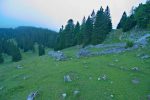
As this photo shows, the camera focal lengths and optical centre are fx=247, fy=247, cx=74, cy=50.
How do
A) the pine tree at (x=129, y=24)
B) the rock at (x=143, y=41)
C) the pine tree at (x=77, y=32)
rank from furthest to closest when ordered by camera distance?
the pine tree at (x=77, y=32) → the pine tree at (x=129, y=24) → the rock at (x=143, y=41)

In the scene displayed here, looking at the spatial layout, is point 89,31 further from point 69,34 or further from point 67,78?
point 67,78

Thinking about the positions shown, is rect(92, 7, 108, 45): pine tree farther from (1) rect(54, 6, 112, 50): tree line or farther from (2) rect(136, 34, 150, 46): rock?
(2) rect(136, 34, 150, 46): rock

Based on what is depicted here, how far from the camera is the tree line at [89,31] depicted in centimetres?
8950

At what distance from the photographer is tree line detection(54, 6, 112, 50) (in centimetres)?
8950

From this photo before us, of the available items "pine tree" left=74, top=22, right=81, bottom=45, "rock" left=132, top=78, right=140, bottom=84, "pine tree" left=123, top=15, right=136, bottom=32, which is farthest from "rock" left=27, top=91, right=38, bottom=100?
"pine tree" left=74, top=22, right=81, bottom=45

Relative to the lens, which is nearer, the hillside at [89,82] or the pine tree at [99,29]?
the hillside at [89,82]

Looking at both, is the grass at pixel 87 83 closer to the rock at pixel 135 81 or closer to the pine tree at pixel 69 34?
the rock at pixel 135 81

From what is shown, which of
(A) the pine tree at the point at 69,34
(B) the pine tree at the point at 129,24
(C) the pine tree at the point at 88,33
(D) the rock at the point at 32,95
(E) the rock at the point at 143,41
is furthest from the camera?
(A) the pine tree at the point at 69,34

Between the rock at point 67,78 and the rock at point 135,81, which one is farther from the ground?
the rock at point 67,78

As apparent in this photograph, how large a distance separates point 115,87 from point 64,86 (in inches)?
313

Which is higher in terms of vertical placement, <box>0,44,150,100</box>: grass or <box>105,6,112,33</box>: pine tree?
<box>105,6,112,33</box>: pine tree

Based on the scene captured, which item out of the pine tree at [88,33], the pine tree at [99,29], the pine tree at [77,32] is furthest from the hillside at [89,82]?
the pine tree at [77,32]

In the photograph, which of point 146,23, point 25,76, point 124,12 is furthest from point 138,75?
point 124,12

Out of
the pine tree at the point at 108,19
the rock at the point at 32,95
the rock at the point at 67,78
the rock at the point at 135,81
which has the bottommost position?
the rock at the point at 32,95
